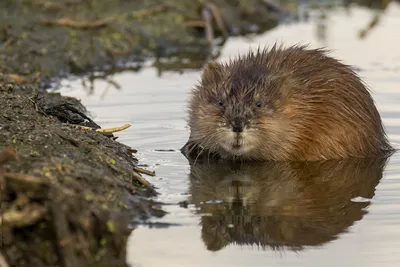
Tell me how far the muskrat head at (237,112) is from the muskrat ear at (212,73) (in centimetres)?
1

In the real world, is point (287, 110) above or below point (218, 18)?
above

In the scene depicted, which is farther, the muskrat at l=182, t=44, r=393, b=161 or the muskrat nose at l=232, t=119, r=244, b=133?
the muskrat at l=182, t=44, r=393, b=161

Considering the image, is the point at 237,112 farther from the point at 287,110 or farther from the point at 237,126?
the point at 287,110

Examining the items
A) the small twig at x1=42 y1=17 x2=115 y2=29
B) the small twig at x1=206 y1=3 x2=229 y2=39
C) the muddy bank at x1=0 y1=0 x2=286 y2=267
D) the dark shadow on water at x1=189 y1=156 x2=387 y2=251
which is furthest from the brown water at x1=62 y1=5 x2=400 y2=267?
the small twig at x1=206 y1=3 x2=229 y2=39

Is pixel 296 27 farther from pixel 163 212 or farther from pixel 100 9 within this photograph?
pixel 163 212

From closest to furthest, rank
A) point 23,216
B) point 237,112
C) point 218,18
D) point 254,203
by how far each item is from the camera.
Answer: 1. point 23,216
2. point 254,203
3. point 237,112
4. point 218,18

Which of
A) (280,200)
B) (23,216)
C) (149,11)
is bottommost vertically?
(280,200)

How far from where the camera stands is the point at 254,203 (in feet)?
22.9

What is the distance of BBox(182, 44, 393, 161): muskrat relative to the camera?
316 inches

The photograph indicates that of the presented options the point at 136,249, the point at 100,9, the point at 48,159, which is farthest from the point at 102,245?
the point at 100,9

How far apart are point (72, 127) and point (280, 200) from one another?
1.73 meters

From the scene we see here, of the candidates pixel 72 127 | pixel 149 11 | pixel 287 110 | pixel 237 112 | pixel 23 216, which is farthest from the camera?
pixel 149 11

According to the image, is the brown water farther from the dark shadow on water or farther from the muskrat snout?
the muskrat snout

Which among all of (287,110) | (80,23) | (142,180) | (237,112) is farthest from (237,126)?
(80,23)
